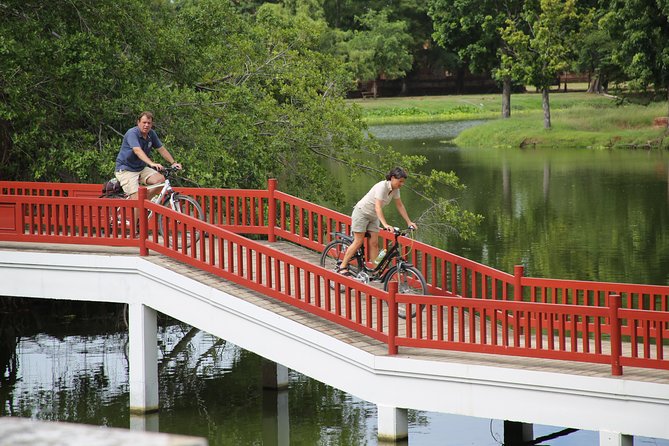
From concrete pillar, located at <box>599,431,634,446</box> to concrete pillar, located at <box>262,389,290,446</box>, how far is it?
424 cm

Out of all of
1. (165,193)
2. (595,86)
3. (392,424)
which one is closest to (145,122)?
(165,193)

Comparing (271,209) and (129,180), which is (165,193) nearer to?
(129,180)

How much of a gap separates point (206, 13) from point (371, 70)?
58469 millimetres

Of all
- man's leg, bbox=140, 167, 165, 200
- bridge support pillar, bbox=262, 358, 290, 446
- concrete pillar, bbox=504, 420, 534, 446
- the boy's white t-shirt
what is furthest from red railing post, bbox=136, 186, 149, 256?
concrete pillar, bbox=504, 420, 534, 446

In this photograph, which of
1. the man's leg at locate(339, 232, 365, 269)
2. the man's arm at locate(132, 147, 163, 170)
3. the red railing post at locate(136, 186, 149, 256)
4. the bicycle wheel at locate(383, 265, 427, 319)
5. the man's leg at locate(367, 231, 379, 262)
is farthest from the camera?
the man's arm at locate(132, 147, 163, 170)

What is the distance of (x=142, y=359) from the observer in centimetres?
1541

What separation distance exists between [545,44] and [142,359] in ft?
151

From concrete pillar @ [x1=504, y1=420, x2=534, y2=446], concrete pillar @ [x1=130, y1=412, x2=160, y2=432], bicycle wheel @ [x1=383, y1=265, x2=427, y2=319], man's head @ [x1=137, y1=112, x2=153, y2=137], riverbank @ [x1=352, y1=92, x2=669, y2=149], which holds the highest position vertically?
riverbank @ [x1=352, y1=92, x2=669, y2=149]

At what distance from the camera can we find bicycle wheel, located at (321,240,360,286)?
15.3 metres

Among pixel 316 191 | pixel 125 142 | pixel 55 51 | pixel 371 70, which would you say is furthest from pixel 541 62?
pixel 125 142

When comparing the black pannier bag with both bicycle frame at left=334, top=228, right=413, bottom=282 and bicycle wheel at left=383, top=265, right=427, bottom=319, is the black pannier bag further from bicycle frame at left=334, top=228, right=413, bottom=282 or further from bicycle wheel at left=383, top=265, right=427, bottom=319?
bicycle wheel at left=383, top=265, right=427, bottom=319

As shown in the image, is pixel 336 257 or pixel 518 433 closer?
pixel 518 433

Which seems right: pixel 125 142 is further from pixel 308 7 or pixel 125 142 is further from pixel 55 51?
pixel 308 7

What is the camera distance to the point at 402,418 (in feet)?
44.7
